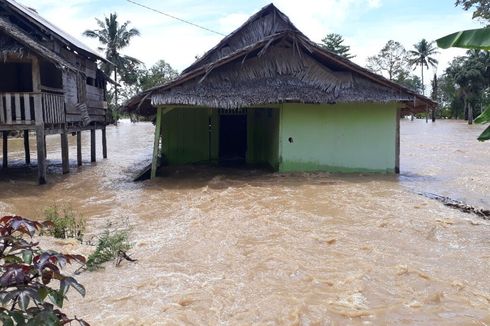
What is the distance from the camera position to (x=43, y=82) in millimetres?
15164

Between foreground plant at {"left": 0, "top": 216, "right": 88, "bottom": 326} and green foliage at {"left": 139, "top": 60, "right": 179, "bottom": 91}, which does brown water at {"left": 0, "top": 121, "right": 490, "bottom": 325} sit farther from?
green foliage at {"left": 139, "top": 60, "right": 179, "bottom": 91}

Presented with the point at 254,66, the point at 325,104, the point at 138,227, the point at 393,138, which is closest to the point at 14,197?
the point at 138,227

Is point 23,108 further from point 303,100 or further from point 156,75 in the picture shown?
point 156,75

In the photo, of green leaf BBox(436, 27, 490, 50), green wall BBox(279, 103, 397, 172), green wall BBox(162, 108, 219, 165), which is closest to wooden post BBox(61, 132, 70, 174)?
green wall BBox(162, 108, 219, 165)

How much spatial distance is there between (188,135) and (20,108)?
5500 mm

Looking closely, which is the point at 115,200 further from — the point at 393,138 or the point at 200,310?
the point at 393,138

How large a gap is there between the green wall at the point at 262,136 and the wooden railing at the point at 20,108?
674cm

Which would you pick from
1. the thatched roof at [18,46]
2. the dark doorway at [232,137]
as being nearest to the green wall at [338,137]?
the dark doorway at [232,137]

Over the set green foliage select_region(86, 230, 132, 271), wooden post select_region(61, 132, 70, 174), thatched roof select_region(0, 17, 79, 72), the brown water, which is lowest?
the brown water

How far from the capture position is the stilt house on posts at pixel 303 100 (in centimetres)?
1195

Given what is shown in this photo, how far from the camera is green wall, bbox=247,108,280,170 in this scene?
13812 mm

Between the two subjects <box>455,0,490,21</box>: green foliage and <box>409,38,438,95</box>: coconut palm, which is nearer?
<box>455,0,490,21</box>: green foliage

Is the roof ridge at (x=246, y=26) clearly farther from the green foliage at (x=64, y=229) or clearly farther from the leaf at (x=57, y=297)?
the leaf at (x=57, y=297)

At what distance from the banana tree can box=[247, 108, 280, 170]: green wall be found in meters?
9.22
